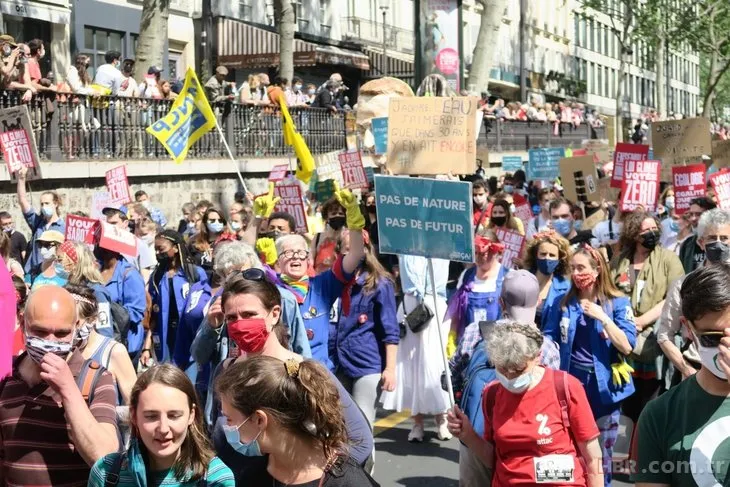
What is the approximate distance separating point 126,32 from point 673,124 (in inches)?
682

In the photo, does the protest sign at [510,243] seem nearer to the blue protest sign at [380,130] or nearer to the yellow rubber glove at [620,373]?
the yellow rubber glove at [620,373]

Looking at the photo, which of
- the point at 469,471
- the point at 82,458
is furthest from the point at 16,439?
the point at 469,471

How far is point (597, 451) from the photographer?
4938 millimetres

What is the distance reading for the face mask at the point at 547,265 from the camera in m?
7.50

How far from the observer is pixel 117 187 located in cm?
1355

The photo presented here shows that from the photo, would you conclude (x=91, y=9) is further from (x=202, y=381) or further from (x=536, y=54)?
(x=536, y=54)

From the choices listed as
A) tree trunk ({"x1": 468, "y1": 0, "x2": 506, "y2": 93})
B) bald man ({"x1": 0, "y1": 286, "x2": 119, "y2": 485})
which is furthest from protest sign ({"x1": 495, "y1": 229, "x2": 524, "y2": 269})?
tree trunk ({"x1": 468, "y1": 0, "x2": 506, "y2": 93})

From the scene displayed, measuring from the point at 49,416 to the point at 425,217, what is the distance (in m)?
2.91

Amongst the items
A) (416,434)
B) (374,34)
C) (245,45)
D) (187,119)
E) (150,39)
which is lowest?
(416,434)

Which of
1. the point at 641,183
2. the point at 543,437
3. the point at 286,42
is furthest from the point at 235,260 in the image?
the point at 286,42

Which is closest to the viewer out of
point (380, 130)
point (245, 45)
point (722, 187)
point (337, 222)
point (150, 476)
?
point (150, 476)

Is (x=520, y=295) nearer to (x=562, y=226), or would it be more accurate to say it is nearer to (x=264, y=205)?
(x=562, y=226)

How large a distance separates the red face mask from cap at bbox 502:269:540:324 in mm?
1523

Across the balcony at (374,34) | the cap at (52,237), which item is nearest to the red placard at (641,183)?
the cap at (52,237)
